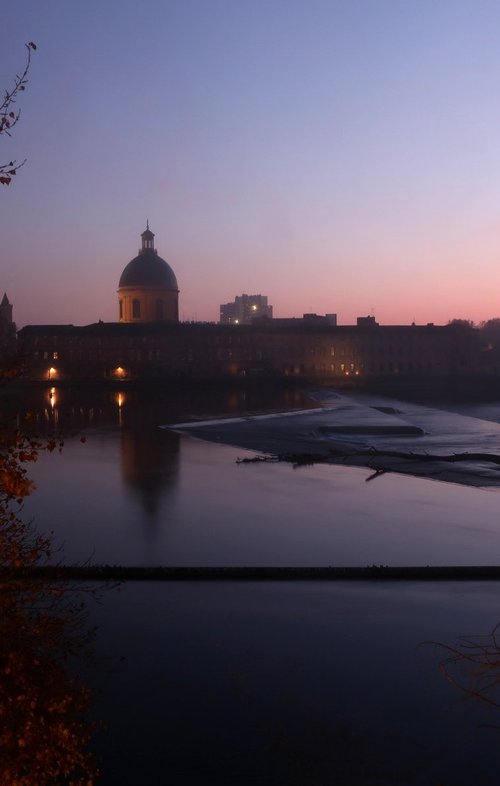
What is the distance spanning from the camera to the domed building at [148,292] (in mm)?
79250

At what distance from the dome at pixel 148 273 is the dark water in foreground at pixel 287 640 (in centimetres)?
6466

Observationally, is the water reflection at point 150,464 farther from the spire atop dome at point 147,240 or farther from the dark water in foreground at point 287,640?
the spire atop dome at point 147,240

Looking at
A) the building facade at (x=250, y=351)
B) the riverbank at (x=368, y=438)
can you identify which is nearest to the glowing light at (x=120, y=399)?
the riverbank at (x=368, y=438)

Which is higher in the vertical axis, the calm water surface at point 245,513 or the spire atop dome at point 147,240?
the spire atop dome at point 147,240

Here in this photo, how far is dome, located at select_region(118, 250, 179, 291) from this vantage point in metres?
79.4

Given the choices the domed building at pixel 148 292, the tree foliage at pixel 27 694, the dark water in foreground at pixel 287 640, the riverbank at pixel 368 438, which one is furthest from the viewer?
the domed building at pixel 148 292

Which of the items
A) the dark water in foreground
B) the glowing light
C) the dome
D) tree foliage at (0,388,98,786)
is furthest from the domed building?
tree foliage at (0,388,98,786)

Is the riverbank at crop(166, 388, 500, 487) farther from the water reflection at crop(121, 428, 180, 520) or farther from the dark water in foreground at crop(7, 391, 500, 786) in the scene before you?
the dark water in foreground at crop(7, 391, 500, 786)

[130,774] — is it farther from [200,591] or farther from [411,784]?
[200,591]

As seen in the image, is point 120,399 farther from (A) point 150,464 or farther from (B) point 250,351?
(B) point 250,351

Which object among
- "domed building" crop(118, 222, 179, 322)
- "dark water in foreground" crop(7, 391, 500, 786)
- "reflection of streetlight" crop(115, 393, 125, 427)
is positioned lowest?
"dark water in foreground" crop(7, 391, 500, 786)

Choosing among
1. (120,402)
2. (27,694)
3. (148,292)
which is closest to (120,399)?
(120,402)

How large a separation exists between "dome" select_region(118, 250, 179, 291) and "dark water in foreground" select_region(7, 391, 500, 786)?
212ft

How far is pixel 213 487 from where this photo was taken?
16.3 meters
